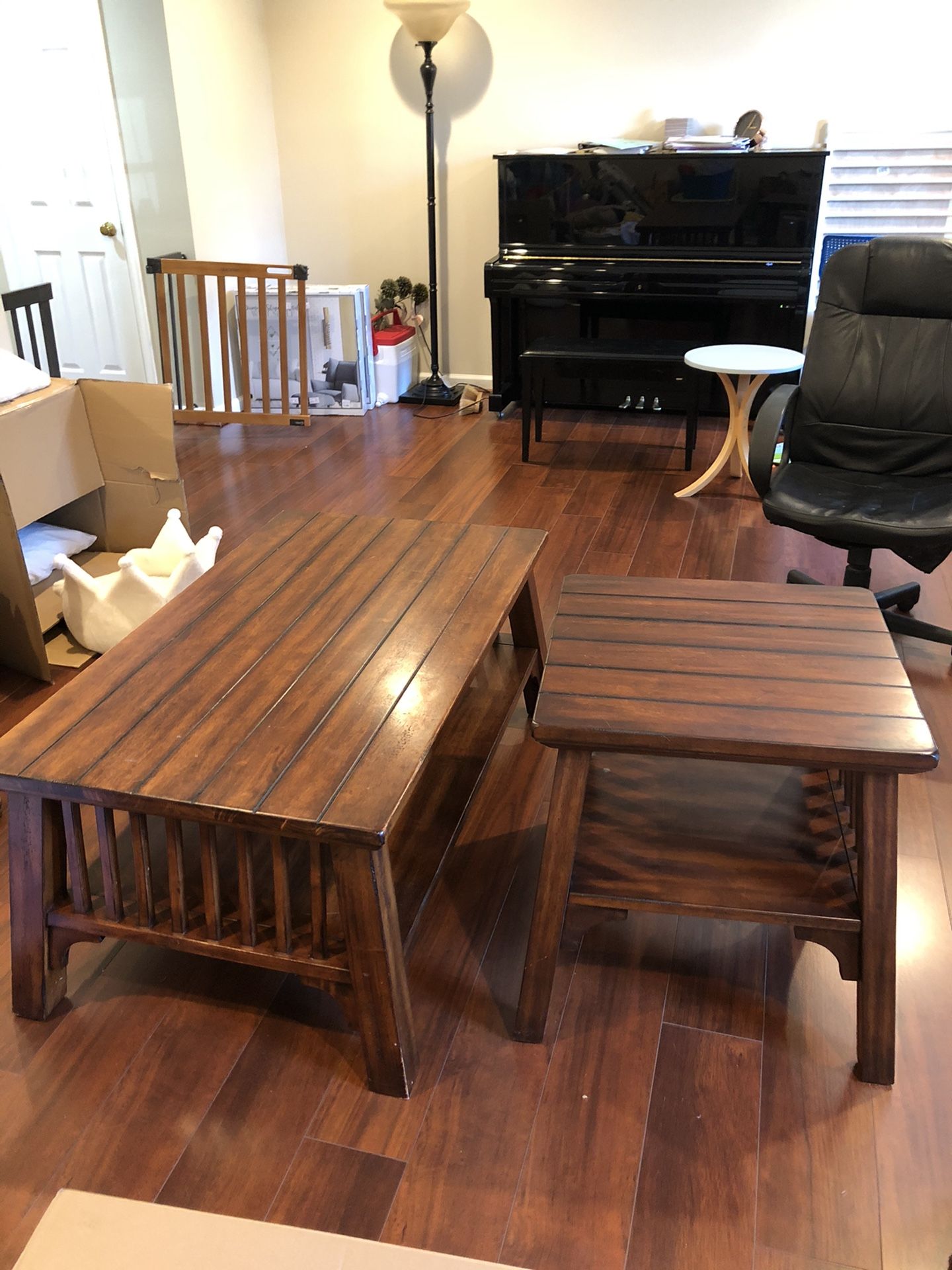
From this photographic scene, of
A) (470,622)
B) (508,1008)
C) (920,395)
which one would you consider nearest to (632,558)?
(920,395)

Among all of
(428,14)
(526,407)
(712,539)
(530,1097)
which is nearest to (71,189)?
(428,14)

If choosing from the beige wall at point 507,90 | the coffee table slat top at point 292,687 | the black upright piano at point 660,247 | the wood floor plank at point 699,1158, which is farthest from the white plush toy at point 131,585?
the beige wall at point 507,90

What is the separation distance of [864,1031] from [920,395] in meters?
→ 1.94

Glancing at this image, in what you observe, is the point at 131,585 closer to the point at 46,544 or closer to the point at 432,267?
the point at 46,544

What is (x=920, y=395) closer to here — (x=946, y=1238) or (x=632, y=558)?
(x=632, y=558)

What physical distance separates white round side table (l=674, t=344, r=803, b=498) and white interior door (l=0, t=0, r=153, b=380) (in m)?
2.55

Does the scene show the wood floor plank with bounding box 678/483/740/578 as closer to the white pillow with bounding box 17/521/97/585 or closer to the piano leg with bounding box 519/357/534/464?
the piano leg with bounding box 519/357/534/464

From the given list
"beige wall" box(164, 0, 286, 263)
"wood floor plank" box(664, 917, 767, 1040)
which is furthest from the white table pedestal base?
"beige wall" box(164, 0, 286, 263)

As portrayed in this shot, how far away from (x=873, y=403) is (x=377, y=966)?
7.27 feet

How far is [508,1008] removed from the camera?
1667 millimetres

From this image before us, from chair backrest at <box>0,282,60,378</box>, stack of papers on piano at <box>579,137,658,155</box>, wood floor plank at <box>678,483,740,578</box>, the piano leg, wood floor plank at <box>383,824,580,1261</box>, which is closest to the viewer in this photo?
wood floor plank at <box>383,824,580,1261</box>

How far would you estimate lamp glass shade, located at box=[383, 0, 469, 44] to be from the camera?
4297mm

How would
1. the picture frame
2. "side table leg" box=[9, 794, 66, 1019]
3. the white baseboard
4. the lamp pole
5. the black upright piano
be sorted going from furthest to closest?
the white baseboard → the picture frame → the lamp pole → the black upright piano → "side table leg" box=[9, 794, 66, 1019]

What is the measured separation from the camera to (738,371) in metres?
3.57
